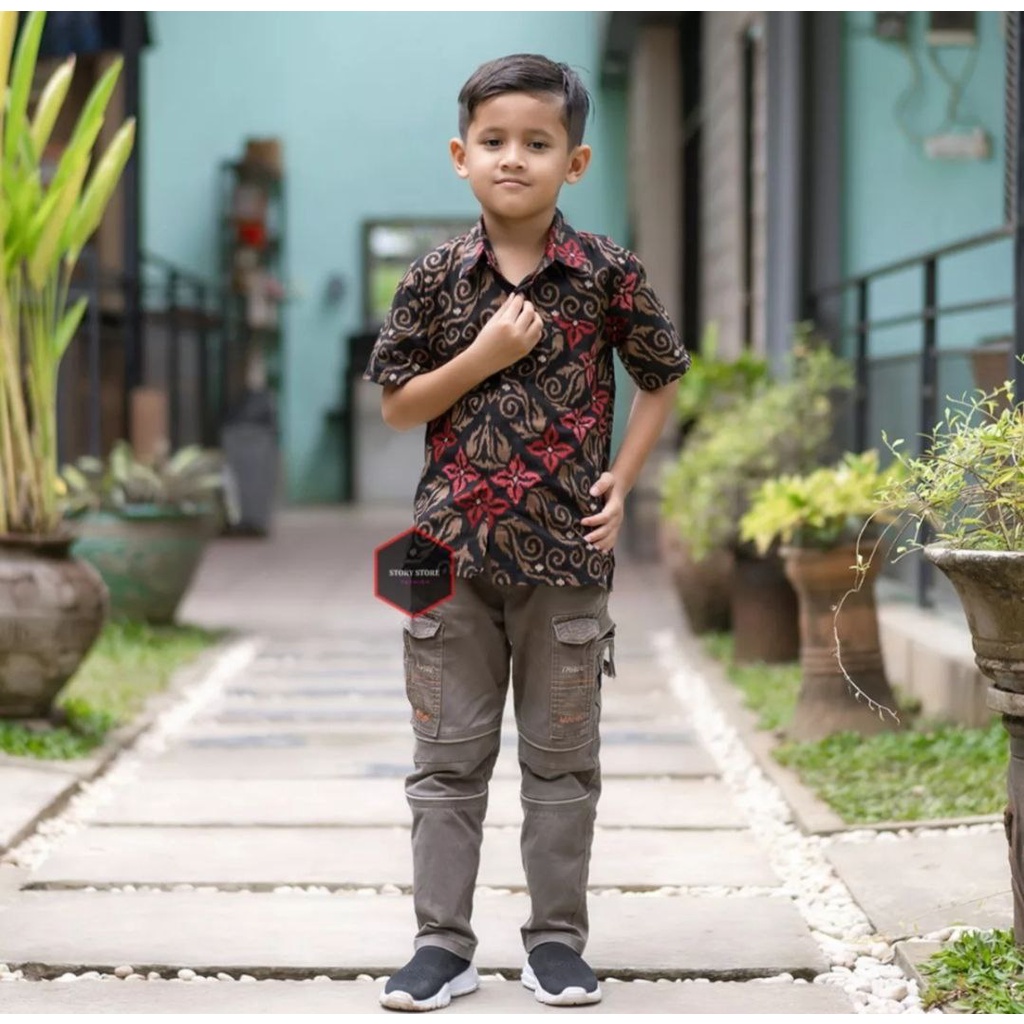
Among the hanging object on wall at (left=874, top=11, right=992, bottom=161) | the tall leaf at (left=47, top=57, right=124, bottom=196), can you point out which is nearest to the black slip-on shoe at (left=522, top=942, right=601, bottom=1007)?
the tall leaf at (left=47, top=57, right=124, bottom=196)

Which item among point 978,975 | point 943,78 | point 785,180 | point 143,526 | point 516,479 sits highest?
point 943,78

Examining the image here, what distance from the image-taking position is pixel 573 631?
7.62 ft

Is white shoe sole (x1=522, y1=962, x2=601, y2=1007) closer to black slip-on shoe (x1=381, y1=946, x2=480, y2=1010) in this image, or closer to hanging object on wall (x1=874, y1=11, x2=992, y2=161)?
black slip-on shoe (x1=381, y1=946, x2=480, y2=1010)

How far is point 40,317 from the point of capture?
427 cm

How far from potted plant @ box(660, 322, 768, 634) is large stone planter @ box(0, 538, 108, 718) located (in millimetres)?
2340

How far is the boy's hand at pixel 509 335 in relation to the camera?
224cm

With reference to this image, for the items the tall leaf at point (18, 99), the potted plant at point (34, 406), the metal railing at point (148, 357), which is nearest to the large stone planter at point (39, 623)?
the potted plant at point (34, 406)

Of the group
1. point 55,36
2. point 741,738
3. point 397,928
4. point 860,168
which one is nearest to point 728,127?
point 860,168

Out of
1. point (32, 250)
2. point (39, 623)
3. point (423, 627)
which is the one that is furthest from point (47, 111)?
point (423, 627)

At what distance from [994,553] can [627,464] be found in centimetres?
50

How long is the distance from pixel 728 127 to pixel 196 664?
4.01 meters

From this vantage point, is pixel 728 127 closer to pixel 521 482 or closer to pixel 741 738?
pixel 741 738

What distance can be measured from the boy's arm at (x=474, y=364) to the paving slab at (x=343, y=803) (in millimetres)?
1345

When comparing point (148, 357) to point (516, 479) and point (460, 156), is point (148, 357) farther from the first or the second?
point (516, 479)
